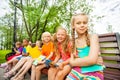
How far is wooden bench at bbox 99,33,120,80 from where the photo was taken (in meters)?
3.71

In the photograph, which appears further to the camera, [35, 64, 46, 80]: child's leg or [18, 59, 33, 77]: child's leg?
[18, 59, 33, 77]: child's leg

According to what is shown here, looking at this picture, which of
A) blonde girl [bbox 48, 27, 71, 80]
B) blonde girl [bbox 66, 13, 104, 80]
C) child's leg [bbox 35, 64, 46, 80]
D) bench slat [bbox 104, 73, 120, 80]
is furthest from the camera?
child's leg [bbox 35, 64, 46, 80]

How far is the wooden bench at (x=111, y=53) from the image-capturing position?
3711 mm

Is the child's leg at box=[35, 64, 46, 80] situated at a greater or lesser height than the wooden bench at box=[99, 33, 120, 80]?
lesser

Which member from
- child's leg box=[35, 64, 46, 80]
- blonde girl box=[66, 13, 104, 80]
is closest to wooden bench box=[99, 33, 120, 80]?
blonde girl box=[66, 13, 104, 80]

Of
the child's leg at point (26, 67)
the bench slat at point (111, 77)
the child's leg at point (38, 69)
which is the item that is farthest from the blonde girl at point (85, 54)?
the child's leg at point (26, 67)

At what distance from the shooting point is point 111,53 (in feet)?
12.7

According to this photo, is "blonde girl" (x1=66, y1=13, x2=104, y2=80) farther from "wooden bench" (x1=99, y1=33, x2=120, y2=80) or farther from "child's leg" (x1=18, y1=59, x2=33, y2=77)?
"child's leg" (x1=18, y1=59, x2=33, y2=77)

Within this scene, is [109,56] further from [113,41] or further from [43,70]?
[43,70]

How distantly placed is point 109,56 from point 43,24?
2989 cm

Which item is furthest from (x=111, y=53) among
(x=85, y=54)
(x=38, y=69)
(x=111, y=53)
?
(x=38, y=69)

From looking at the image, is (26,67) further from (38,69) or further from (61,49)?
(61,49)

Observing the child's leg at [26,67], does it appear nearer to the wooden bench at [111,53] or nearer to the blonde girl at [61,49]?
the blonde girl at [61,49]

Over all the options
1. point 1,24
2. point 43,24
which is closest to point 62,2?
point 43,24
